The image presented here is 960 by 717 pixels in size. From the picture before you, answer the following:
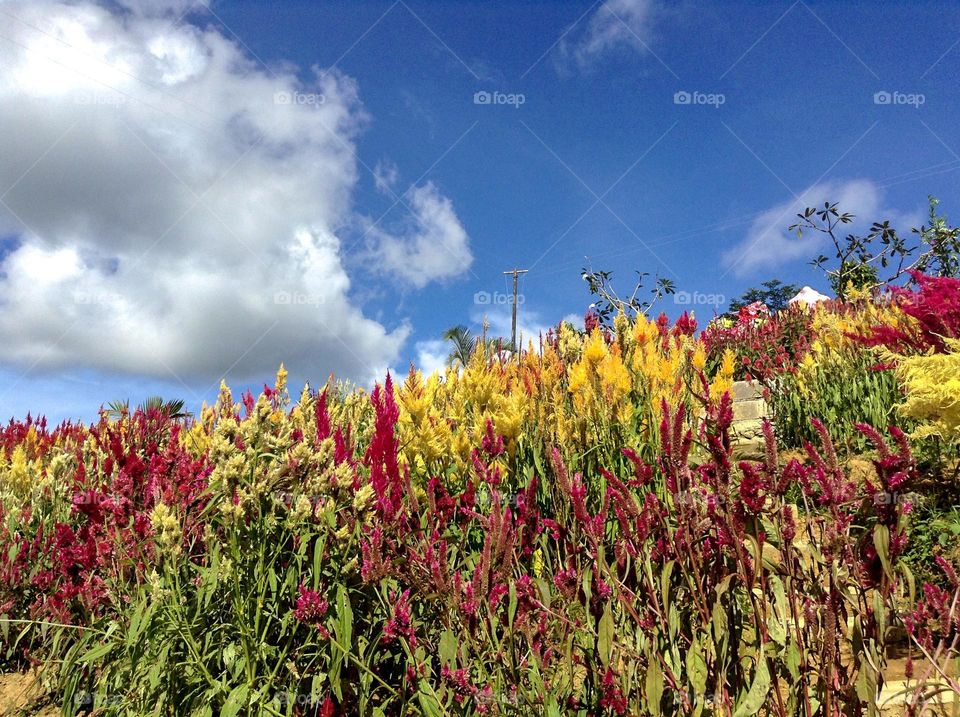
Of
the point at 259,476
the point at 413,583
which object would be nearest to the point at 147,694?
the point at 259,476

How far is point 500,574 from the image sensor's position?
62.3 inches

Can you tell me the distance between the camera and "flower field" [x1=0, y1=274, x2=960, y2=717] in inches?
53.5

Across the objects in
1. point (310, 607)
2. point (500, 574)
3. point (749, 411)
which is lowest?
point (310, 607)

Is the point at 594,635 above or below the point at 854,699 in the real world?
above

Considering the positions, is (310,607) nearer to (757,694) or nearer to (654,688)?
(654,688)

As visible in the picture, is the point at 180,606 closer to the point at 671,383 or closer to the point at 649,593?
the point at 649,593

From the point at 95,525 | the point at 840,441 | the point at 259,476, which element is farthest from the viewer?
the point at 840,441

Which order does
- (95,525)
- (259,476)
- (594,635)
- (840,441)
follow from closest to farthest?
(594,635), (259,476), (95,525), (840,441)

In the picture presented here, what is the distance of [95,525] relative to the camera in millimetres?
2766

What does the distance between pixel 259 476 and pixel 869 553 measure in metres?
1.68

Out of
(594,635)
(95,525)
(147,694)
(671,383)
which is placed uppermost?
(671,383)

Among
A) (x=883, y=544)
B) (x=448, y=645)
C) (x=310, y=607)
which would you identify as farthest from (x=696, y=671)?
(x=310, y=607)

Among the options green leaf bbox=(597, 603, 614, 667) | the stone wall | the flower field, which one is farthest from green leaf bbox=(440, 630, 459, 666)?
the stone wall

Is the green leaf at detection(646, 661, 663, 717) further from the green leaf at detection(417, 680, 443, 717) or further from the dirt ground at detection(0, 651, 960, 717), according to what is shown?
the dirt ground at detection(0, 651, 960, 717)
